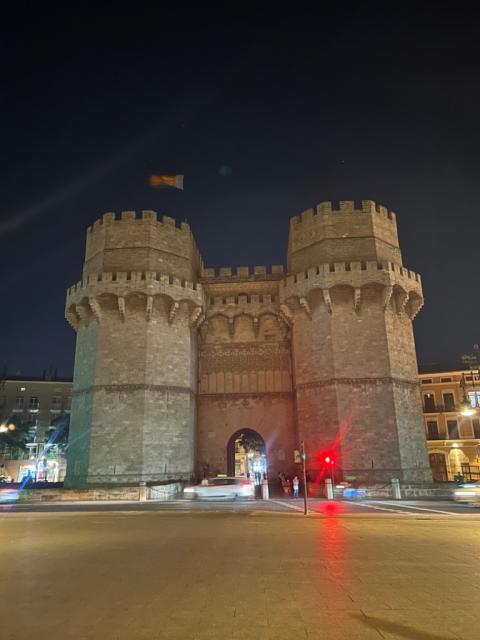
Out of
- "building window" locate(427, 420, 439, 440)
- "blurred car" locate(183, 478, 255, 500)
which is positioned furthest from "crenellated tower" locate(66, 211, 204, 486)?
"building window" locate(427, 420, 439, 440)

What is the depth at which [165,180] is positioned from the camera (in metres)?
27.9

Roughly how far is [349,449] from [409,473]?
352cm

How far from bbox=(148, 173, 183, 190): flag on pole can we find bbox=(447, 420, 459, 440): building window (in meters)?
34.4

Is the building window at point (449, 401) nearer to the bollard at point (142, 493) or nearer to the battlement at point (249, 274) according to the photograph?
the battlement at point (249, 274)

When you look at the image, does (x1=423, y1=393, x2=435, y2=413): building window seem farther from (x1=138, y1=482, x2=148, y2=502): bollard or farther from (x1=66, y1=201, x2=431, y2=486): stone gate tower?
(x1=138, y1=482, x2=148, y2=502): bollard

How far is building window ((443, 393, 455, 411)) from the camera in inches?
1746

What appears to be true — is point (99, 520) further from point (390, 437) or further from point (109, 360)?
point (390, 437)

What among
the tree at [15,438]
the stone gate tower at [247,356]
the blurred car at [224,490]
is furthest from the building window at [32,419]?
the blurred car at [224,490]

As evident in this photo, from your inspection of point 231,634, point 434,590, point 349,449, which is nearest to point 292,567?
point 434,590

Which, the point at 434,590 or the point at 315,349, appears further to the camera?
the point at 315,349

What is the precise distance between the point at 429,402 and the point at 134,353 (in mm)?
32130

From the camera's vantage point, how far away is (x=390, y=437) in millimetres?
25172

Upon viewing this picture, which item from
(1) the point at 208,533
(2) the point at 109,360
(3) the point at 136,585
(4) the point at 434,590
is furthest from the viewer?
(2) the point at 109,360

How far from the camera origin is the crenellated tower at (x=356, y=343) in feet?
83.0
